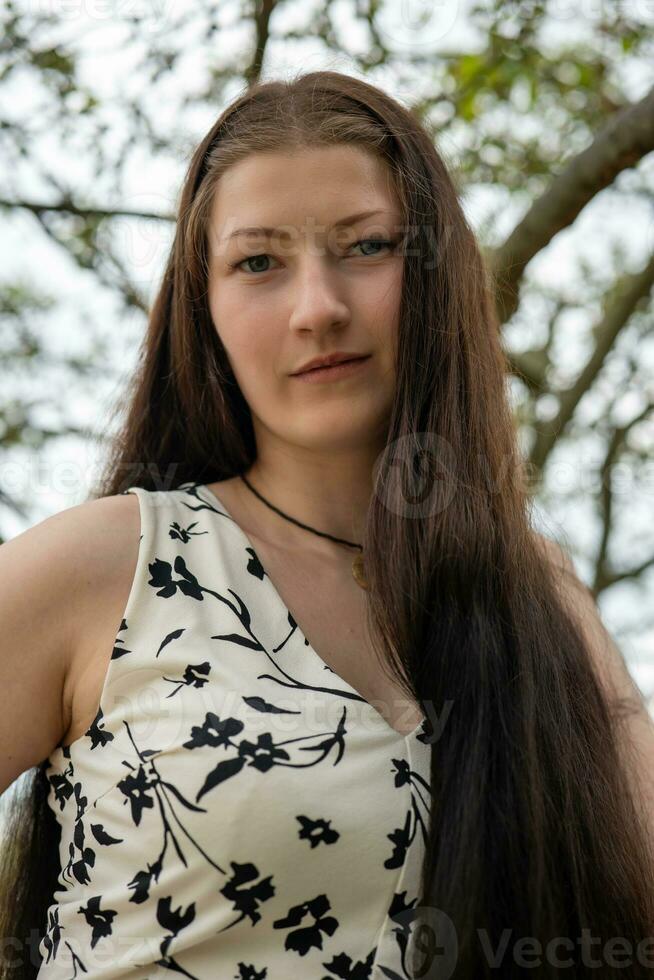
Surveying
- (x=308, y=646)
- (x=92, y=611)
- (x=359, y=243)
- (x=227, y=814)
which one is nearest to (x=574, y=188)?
(x=359, y=243)

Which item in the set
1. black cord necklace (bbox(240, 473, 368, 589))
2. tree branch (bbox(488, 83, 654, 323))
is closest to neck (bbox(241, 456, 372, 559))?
black cord necklace (bbox(240, 473, 368, 589))

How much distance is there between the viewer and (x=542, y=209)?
2654 millimetres

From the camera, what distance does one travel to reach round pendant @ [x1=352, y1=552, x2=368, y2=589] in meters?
1.98

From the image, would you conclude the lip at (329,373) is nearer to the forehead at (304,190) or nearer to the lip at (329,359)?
the lip at (329,359)

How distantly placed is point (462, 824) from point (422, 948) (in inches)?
6.9

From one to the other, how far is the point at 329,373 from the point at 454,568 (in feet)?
1.26

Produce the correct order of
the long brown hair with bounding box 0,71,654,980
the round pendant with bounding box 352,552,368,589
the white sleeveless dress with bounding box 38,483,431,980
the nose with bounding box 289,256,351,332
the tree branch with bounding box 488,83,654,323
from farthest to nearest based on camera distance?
the tree branch with bounding box 488,83,654,323, the round pendant with bounding box 352,552,368,589, the nose with bounding box 289,256,351,332, the long brown hair with bounding box 0,71,654,980, the white sleeveless dress with bounding box 38,483,431,980

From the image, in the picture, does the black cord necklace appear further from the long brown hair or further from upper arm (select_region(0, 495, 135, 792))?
upper arm (select_region(0, 495, 135, 792))

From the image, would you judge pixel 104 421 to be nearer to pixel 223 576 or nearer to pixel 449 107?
pixel 223 576

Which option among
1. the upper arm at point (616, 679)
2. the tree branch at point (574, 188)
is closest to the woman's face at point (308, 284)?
the upper arm at point (616, 679)

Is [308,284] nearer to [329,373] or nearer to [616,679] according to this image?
[329,373]

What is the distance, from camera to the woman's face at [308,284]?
1.83 meters

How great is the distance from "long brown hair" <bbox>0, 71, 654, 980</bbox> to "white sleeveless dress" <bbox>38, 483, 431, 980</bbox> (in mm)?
85

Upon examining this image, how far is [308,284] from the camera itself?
182 centimetres
